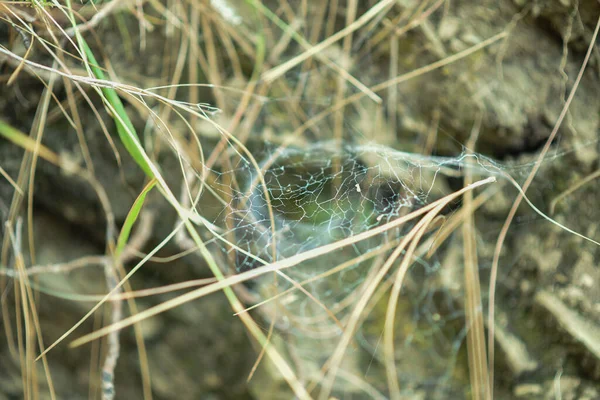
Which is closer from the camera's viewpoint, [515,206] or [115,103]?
[115,103]

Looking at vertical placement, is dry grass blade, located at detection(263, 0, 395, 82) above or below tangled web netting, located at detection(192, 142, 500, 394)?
above

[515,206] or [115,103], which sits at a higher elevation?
[115,103]

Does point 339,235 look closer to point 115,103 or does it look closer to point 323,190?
point 323,190

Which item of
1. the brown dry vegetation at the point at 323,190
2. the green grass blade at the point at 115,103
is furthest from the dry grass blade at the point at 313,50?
the green grass blade at the point at 115,103

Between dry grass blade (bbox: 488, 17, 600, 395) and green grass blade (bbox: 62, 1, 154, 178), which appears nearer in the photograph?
green grass blade (bbox: 62, 1, 154, 178)

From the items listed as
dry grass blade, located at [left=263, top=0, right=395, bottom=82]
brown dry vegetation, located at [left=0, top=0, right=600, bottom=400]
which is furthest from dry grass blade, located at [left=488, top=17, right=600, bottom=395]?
dry grass blade, located at [left=263, top=0, right=395, bottom=82]

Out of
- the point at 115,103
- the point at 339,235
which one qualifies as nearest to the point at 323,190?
the point at 339,235

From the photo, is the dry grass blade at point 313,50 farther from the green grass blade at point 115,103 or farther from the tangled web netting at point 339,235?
the green grass blade at point 115,103

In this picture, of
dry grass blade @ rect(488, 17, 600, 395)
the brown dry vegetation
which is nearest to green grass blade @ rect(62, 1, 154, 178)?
the brown dry vegetation

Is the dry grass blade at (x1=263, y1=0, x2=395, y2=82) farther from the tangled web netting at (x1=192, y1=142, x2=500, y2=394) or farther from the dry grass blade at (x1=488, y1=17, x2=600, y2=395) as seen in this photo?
the dry grass blade at (x1=488, y1=17, x2=600, y2=395)
